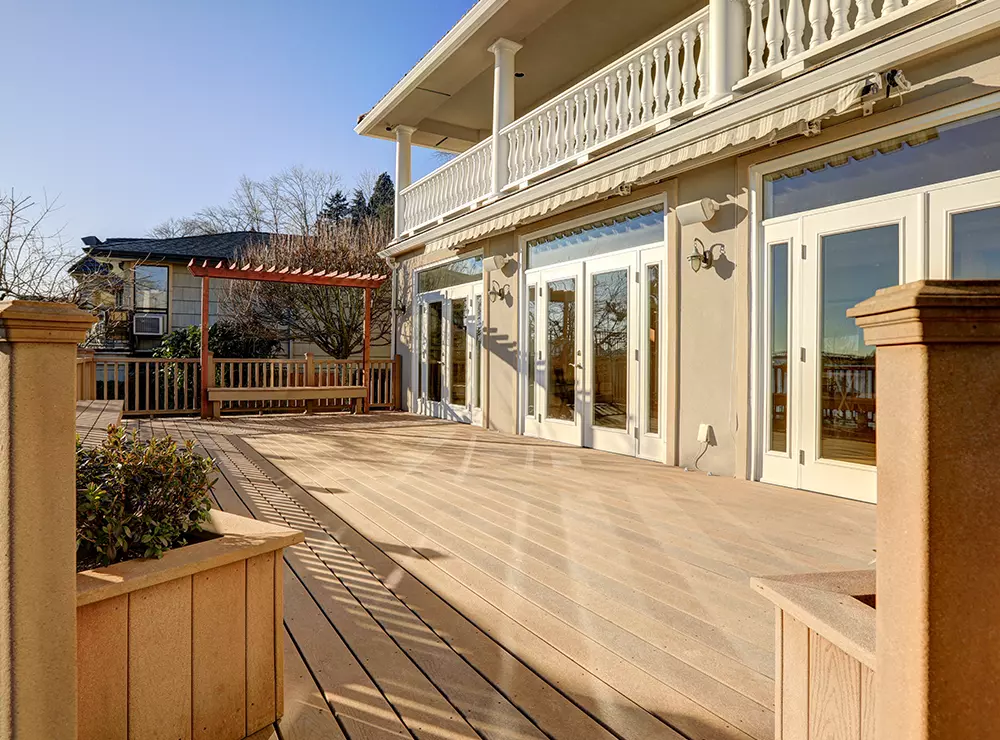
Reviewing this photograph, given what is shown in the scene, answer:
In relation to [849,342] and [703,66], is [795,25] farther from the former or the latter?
[849,342]

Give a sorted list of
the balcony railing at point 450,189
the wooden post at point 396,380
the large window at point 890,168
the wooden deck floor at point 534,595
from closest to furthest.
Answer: the wooden deck floor at point 534,595 < the large window at point 890,168 < the balcony railing at point 450,189 < the wooden post at point 396,380

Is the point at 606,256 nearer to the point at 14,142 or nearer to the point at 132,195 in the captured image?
the point at 14,142

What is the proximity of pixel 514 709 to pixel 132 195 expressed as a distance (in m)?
24.9

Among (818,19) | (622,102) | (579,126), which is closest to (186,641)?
(818,19)

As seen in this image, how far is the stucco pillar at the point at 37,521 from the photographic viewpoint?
3.75ft

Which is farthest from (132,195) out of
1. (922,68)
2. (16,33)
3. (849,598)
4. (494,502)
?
(849,598)

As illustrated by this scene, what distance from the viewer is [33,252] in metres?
7.48

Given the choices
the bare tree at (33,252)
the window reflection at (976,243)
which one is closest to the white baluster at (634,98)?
the window reflection at (976,243)

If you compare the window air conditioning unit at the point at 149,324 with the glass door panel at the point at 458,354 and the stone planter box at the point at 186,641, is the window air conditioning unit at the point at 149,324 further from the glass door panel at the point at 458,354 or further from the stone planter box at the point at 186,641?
the stone planter box at the point at 186,641

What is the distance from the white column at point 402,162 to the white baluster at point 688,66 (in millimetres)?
6574

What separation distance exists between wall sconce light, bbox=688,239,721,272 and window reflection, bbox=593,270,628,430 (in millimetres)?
1060

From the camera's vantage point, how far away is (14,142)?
9.59m

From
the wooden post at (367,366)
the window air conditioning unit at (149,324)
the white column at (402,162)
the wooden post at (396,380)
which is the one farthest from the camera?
the window air conditioning unit at (149,324)

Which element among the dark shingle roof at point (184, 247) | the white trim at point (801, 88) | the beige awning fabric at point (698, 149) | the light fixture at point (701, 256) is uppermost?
the dark shingle roof at point (184, 247)
